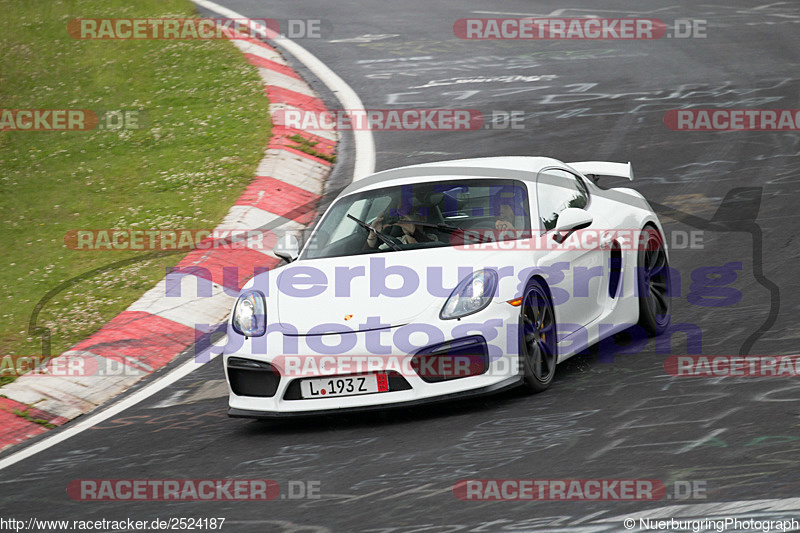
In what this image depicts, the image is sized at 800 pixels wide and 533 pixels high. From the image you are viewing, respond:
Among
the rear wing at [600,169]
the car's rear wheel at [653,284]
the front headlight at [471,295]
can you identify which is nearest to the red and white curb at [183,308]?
the front headlight at [471,295]

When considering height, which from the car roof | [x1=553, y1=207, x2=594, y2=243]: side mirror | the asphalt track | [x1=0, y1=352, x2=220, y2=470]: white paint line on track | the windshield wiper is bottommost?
[x1=0, y1=352, x2=220, y2=470]: white paint line on track

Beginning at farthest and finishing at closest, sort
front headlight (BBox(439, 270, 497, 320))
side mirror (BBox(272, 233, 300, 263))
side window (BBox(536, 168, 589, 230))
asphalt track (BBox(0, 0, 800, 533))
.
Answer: side mirror (BBox(272, 233, 300, 263)) < side window (BBox(536, 168, 589, 230)) < front headlight (BBox(439, 270, 497, 320)) < asphalt track (BBox(0, 0, 800, 533))

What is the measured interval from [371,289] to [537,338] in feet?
3.09

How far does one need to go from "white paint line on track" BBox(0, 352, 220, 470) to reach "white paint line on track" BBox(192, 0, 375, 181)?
400 cm

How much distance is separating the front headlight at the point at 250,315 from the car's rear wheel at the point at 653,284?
8.07ft

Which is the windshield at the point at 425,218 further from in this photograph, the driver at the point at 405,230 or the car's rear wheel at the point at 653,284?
the car's rear wheel at the point at 653,284

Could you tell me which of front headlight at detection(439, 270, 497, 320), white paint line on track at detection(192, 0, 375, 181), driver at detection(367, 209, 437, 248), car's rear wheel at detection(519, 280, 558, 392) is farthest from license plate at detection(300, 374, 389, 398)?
white paint line on track at detection(192, 0, 375, 181)

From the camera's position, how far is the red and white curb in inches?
278

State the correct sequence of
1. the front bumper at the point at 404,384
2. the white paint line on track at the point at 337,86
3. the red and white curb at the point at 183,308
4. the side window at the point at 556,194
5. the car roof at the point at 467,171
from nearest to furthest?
the front bumper at the point at 404,384, the side window at the point at 556,194, the car roof at the point at 467,171, the red and white curb at the point at 183,308, the white paint line on track at the point at 337,86

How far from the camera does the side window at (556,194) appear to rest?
6.66m

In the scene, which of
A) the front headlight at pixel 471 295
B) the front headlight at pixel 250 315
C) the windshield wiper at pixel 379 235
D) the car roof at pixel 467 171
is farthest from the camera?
the car roof at pixel 467 171

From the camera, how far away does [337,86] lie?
14.2 meters

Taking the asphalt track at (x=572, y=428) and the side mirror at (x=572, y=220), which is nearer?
the asphalt track at (x=572, y=428)

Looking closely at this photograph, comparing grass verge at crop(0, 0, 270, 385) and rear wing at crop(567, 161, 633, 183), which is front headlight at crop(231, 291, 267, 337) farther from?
rear wing at crop(567, 161, 633, 183)
